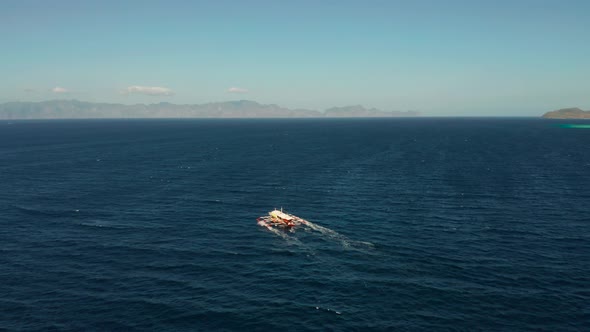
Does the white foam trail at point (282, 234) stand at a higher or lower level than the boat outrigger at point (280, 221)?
lower

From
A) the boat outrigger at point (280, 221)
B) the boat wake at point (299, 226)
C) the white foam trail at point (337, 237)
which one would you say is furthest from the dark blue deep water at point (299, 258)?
the boat outrigger at point (280, 221)

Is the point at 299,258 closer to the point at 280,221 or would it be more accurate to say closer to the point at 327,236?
the point at 327,236

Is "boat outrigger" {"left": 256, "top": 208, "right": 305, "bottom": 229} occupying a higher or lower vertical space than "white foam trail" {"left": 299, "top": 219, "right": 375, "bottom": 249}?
higher

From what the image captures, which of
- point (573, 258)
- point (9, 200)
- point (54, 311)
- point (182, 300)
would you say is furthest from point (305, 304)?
point (9, 200)

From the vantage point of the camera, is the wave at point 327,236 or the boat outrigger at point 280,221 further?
the boat outrigger at point 280,221

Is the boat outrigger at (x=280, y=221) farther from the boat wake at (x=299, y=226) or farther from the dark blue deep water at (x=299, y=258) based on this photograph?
the dark blue deep water at (x=299, y=258)

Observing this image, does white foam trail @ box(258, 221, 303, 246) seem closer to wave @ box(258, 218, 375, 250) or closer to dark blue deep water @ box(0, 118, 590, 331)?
wave @ box(258, 218, 375, 250)

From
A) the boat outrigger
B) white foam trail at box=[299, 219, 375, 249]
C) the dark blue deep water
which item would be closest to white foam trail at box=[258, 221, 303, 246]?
the boat outrigger

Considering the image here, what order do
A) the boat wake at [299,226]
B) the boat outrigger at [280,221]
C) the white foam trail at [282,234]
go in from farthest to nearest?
the boat outrigger at [280,221], the white foam trail at [282,234], the boat wake at [299,226]

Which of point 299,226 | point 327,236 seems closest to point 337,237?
point 327,236

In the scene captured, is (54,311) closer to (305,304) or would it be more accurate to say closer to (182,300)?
(182,300)

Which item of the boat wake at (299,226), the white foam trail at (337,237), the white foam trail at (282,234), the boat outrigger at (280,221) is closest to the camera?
the white foam trail at (337,237)
